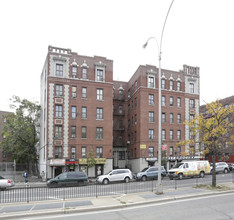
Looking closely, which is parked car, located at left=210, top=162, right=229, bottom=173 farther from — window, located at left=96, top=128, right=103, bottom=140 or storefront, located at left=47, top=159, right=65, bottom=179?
storefront, located at left=47, top=159, right=65, bottom=179

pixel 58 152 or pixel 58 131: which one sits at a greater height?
pixel 58 131

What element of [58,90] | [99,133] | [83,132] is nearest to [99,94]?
[99,133]

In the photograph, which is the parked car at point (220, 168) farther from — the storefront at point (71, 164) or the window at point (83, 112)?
the window at point (83, 112)

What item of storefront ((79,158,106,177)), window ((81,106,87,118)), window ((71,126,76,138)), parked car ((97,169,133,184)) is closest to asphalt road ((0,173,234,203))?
parked car ((97,169,133,184))

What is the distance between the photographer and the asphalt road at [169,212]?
9.24 m

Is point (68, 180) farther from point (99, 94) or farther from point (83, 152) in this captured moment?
point (99, 94)

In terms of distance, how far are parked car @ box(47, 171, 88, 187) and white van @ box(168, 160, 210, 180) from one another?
10869 millimetres

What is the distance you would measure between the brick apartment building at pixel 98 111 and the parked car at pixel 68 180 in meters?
7.45

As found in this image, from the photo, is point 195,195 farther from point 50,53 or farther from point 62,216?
point 50,53

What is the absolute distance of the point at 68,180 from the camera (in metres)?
23.6

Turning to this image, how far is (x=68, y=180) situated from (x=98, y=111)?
45.1 ft

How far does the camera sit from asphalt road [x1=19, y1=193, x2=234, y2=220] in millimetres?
9242

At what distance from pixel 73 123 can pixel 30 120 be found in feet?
34.7

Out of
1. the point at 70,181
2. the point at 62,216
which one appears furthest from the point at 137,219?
the point at 70,181
